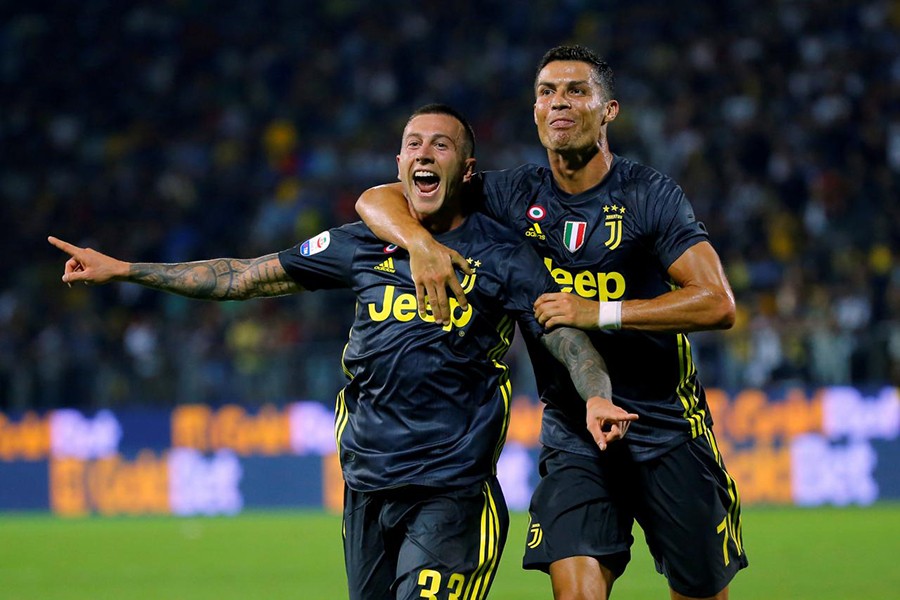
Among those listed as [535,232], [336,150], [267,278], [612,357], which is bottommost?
[612,357]

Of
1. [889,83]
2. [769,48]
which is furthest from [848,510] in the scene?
[769,48]

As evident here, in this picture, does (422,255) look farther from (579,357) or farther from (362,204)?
(579,357)

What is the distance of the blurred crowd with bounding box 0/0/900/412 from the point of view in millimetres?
15906

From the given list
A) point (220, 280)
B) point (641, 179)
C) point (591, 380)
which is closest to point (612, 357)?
point (591, 380)

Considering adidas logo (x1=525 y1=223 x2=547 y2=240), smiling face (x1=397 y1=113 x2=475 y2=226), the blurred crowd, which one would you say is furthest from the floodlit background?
smiling face (x1=397 y1=113 x2=475 y2=226)

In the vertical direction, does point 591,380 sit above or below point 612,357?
below

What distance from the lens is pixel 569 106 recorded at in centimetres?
547

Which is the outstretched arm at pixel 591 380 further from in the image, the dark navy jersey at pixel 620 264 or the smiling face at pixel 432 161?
the smiling face at pixel 432 161

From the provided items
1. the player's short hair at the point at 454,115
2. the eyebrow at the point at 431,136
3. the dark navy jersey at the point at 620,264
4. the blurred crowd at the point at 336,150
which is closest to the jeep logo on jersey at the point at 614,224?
the dark navy jersey at the point at 620,264

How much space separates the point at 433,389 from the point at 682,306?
37.6 inches

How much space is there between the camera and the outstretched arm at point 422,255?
4.96 meters

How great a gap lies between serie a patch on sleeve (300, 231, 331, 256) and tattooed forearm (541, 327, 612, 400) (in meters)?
0.90

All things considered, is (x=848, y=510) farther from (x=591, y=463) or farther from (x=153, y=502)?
(x=591, y=463)

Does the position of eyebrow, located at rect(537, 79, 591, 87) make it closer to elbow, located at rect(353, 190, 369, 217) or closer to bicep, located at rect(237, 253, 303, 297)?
elbow, located at rect(353, 190, 369, 217)
